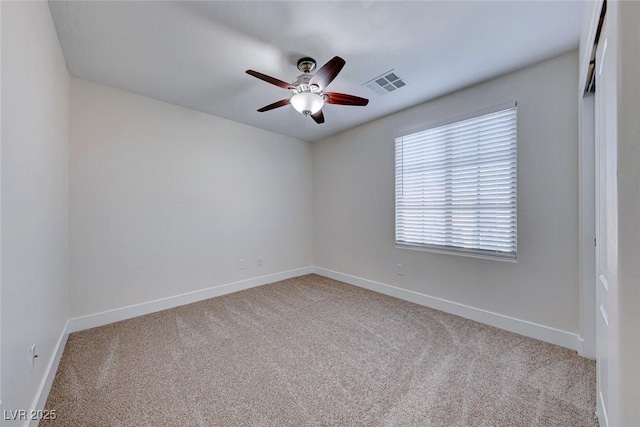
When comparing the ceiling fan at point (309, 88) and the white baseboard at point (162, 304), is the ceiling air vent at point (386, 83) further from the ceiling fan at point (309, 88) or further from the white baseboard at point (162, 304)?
the white baseboard at point (162, 304)

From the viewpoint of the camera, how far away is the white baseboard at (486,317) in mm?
2107

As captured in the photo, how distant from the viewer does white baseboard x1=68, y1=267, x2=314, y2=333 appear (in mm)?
2453

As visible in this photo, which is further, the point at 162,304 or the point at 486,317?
the point at 162,304

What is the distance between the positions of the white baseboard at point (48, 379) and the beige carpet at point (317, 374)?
0.05m

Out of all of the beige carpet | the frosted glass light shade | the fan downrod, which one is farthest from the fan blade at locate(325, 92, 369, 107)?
the beige carpet

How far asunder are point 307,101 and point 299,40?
1.45 ft

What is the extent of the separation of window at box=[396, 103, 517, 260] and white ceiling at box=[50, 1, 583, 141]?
1.75ft

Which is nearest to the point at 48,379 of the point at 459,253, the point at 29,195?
the point at 29,195

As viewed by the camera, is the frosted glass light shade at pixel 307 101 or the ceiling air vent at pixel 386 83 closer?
the frosted glass light shade at pixel 307 101

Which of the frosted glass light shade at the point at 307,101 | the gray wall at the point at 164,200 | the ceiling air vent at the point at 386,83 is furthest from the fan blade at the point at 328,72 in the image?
the gray wall at the point at 164,200

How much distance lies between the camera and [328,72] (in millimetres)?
1811

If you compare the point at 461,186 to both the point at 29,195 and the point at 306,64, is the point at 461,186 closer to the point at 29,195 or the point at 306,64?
the point at 306,64

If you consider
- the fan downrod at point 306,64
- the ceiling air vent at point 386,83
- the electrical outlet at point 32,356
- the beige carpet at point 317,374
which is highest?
the ceiling air vent at point 386,83

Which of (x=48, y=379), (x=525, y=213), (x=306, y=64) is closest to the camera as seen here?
(x=48, y=379)
